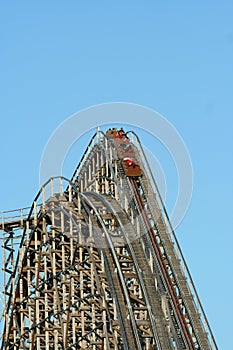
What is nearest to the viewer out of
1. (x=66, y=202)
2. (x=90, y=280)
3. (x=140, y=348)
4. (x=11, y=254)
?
(x=140, y=348)

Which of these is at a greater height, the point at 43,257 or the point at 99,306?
the point at 43,257

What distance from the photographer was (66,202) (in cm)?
2805

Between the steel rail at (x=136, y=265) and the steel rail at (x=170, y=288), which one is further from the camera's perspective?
the steel rail at (x=170, y=288)

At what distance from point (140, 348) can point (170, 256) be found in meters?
5.01

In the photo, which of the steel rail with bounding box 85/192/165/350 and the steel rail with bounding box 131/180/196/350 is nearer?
the steel rail with bounding box 85/192/165/350

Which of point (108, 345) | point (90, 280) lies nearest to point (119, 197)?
point (90, 280)

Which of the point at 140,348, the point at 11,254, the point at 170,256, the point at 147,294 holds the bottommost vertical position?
the point at 140,348

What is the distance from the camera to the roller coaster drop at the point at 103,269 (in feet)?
79.4

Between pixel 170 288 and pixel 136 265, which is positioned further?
pixel 170 288

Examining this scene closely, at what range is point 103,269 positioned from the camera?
2500cm

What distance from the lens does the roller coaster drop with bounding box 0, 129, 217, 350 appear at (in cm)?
2420

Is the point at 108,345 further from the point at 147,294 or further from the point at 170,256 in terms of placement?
the point at 170,256

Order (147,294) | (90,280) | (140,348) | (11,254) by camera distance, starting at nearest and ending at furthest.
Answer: (140,348)
(147,294)
(90,280)
(11,254)

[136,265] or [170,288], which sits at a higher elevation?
[136,265]
